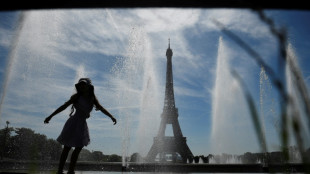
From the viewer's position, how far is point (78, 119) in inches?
170

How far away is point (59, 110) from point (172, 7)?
323 centimetres

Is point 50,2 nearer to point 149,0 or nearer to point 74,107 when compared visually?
point 149,0

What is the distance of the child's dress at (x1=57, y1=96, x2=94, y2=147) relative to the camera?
4.11 meters

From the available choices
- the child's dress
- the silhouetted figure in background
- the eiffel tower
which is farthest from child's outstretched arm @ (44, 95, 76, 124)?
the eiffel tower

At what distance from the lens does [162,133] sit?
3397 cm

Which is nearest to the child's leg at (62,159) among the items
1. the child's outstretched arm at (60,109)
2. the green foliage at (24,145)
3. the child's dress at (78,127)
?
the child's dress at (78,127)

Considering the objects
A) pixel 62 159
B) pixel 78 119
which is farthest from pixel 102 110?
pixel 62 159

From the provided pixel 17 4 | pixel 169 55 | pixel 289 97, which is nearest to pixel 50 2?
pixel 17 4

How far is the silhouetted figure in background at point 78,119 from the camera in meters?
4.08

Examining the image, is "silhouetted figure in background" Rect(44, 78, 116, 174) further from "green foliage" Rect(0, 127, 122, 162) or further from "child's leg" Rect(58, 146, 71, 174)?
"green foliage" Rect(0, 127, 122, 162)

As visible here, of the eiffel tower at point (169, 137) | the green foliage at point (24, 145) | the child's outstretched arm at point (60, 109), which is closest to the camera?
the child's outstretched arm at point (60, 109)

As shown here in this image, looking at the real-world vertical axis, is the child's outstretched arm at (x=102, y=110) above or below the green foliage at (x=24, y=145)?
above

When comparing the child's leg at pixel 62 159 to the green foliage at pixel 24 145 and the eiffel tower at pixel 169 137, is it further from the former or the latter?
the green foliage at pixel 24 145

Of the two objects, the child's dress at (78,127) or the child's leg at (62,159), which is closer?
the child's leg at (62,159)
